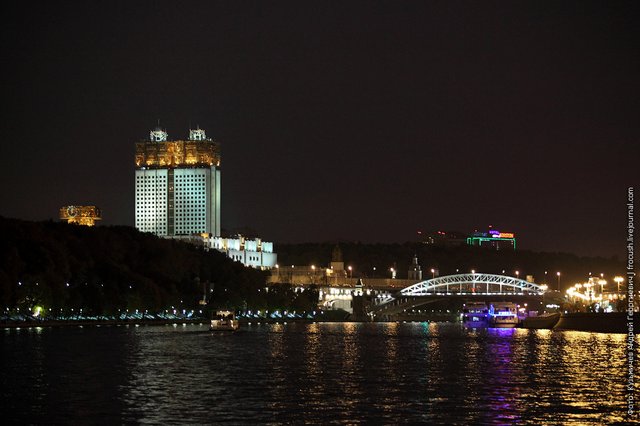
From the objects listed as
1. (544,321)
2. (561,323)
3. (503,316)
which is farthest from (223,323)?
(503,316)

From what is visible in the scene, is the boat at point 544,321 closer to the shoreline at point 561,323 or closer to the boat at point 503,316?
the shoreline at point 561,323

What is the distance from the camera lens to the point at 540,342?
11075cm

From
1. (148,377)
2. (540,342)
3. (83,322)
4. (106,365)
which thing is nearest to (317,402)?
(148,377)

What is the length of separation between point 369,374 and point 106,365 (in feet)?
54.1

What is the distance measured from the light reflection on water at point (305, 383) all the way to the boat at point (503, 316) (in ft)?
260

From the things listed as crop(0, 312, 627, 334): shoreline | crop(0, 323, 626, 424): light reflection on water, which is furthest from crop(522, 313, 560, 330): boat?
crop(0, 323, 626, 424): light reflection on water

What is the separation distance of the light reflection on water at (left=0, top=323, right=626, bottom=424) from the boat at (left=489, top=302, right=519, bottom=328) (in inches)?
3118

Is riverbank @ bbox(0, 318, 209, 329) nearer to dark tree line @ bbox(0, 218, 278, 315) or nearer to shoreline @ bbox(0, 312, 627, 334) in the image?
shoreline @ bbox(0, 312, 627, 334)

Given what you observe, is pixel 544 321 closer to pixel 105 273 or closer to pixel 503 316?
pixel 503 316

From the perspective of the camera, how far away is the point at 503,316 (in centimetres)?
18425

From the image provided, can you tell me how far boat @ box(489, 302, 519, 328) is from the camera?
586 ft

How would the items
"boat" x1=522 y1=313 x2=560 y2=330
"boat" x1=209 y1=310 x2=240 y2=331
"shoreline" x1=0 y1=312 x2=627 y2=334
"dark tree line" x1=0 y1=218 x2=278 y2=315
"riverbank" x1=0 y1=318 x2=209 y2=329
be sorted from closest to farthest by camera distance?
"shoreline" x1=0 y1=312 x2=627 y2=334 → "riverbank" x1=0 y1=318 x2=209 y2=329 → "dark tree line" x1=0 y1=218 x2=278 y2=315 → "boat" x1=209 y1=310 x2=240 y2=331 → "boat" x1=522 y1=313 x2=560 y2=330

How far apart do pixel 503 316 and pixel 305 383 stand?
126 meters

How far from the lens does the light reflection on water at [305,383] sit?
4847 cm
